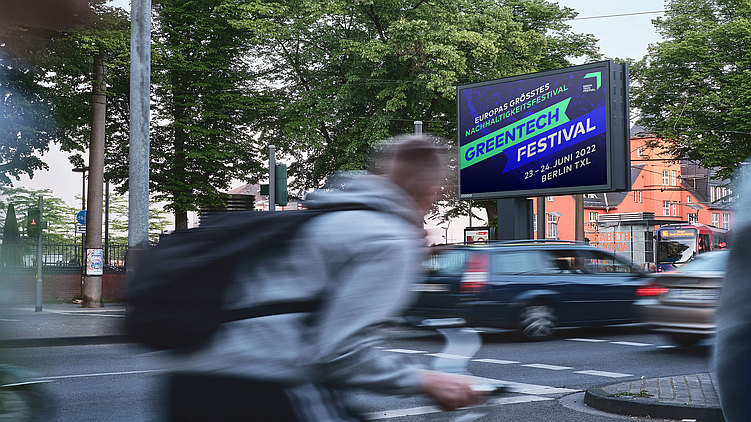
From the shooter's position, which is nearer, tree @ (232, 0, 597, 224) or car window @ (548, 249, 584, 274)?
car window @ (548, 249, 584, 274)

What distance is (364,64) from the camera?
97.8 feet

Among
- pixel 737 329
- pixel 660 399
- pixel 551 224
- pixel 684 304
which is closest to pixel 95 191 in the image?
pixel 684 304

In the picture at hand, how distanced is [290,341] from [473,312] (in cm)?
1117

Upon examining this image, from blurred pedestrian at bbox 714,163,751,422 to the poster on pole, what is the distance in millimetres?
21987

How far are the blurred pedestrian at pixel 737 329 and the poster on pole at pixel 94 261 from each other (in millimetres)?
21987

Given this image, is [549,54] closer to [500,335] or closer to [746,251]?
[500,335]

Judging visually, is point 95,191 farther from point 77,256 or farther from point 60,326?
point 60,326

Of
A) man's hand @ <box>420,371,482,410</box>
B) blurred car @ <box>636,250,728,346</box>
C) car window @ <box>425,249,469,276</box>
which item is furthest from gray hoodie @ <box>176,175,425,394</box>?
car window @ <box>425,249,469,276</box>

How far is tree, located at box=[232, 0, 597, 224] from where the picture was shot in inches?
1144

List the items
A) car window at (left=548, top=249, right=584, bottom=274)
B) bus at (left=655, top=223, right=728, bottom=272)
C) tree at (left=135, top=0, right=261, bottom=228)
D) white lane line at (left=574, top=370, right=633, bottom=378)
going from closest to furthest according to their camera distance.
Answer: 1. white lane line at (left=574, top=370, right=633, bottom=378)
2. car window at (left=548, top=249, right=584, bottom=274)
3. tree at (left=135, top=0, right=261, bottom=228)
4. bus at (left=655, top=223, right=728, bottom=272)

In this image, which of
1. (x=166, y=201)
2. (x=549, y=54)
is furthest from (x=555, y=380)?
(x=549, y=54)

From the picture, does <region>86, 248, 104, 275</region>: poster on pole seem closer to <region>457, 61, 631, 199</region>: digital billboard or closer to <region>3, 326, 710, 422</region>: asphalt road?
<region>3, 326, 710, 422</region>: asphalt road

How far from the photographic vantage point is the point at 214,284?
1937mm

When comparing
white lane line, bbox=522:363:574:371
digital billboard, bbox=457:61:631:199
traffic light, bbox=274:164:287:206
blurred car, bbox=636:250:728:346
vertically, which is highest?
digital billboard, bbox=457:61:631:199
